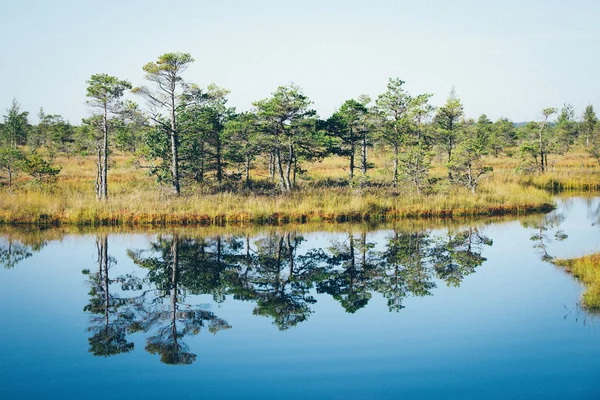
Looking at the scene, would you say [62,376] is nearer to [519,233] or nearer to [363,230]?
[363,230]

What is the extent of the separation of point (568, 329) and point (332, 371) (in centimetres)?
518

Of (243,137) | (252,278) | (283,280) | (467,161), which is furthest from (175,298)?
(467,161)

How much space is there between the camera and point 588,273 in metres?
13.0

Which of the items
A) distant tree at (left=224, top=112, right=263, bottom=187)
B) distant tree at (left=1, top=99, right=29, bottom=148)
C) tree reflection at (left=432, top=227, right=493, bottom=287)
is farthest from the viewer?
distant tree at (left=1, top=99, right=29, bottom=148)

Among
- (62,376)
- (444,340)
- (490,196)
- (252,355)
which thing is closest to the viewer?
(62,376)

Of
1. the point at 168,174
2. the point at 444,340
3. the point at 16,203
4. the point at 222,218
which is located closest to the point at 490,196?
the point at 222,218

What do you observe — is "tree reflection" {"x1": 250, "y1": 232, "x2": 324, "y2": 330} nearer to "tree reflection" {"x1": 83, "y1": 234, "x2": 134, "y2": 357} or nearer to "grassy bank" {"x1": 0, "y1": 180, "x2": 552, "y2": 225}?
"tree reflection" {"x1": 83, "y1": 234, "x2": 134, "y2": 357}

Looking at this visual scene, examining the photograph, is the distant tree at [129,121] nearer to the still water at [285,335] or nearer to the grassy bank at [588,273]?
the still water at [285,335]

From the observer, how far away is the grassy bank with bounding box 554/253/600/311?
10.9 m

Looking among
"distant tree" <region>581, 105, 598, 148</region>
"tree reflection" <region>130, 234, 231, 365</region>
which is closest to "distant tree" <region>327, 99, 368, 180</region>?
"tree reflection" <region>130, 234, 231, 365</region>

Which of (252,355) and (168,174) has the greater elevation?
(168,174)

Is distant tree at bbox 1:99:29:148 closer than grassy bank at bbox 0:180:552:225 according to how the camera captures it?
No

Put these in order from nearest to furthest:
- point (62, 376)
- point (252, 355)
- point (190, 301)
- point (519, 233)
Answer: point (62, 376)
point (252, 355)
point (190, 301)
point (519, 233)

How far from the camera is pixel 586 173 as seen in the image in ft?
144
